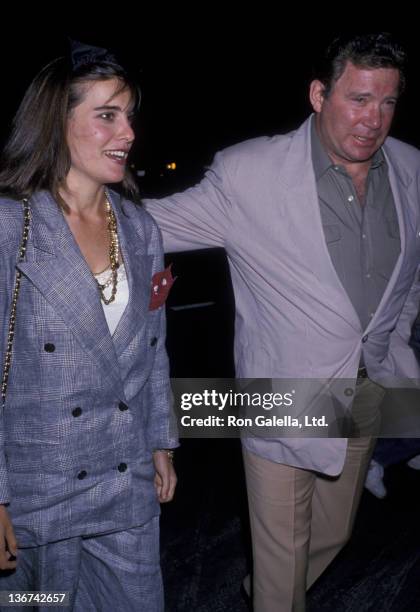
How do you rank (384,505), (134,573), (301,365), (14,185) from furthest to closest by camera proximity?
(384,505) → (301,365) → (134,573) → (14,185)

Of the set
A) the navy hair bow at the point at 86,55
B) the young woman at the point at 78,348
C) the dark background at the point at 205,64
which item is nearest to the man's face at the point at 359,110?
the young woman at the point at 78,348

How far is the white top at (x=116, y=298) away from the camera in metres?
2.03

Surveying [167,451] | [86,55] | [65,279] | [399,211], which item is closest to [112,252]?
[65,279]

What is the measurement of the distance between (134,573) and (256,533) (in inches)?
30.9

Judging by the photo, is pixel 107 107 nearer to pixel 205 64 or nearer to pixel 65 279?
pixel 65 279

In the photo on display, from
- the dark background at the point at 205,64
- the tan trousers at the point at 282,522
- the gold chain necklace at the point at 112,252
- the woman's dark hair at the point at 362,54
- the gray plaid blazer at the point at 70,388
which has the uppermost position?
the dark background at the point at 205,64

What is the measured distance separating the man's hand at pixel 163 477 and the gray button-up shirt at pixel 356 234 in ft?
3.18

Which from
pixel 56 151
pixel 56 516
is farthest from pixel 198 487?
pixel 56 151

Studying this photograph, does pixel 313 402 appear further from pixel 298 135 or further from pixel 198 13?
pixel 198 13

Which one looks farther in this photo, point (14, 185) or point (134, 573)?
point (134, 573)

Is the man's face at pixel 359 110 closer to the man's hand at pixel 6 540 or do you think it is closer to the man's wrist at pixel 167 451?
the man's wrist at pixel 167 451

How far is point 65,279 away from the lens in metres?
1.85

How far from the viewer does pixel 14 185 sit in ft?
6.26

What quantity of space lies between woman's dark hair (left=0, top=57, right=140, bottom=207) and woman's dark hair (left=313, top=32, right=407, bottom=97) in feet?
3.29
